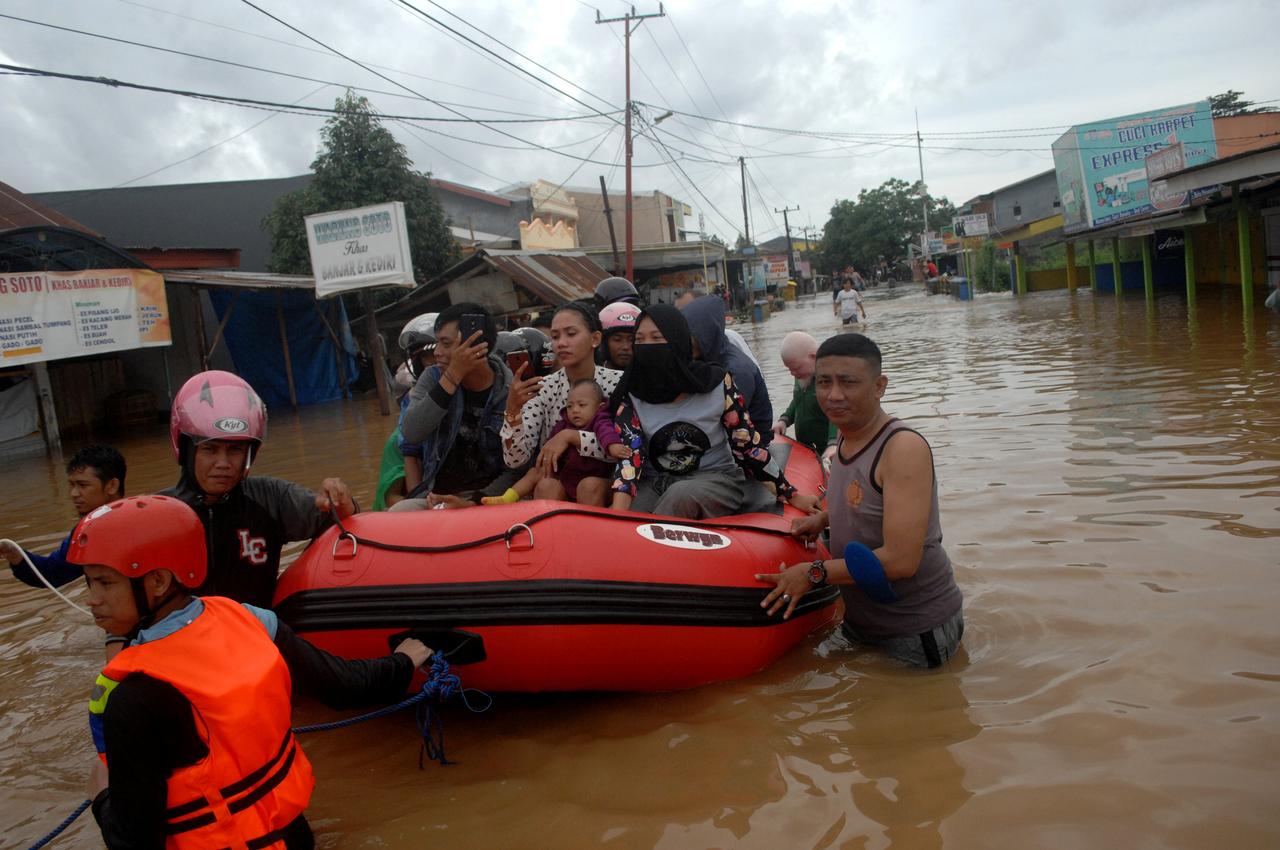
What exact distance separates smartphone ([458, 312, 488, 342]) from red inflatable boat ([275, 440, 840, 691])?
97 centimetres

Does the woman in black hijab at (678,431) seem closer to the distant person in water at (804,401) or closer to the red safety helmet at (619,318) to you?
the red safety helmet at (619,318)

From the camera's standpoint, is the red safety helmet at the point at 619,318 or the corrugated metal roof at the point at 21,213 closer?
the red safety helmet at the point at 619,318

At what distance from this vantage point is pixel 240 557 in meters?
3.11

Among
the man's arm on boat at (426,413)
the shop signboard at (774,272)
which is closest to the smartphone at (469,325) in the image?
the man's arm on boat at (426,413)

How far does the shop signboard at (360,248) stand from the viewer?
13469 mm

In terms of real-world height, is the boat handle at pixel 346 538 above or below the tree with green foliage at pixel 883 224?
below

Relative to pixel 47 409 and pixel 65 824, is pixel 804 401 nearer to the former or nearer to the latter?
pixel 65 824

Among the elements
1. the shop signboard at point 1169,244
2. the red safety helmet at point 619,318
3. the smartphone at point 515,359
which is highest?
the shop signboard at point 1169,244

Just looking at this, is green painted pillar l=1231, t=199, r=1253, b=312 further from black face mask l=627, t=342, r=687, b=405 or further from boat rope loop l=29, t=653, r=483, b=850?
boat rope loop l=29, t=653, r=483, b=850

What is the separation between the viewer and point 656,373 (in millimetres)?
3562

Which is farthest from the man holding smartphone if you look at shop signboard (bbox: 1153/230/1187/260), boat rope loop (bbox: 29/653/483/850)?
shop signboard (bbox: 1153/230/1187/260)

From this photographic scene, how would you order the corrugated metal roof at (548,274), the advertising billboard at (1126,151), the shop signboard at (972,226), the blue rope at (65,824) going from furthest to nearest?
the shop signboard at (972,226)
the advertising billboard at (1126,151)
the corrugated metal roof at (548,274)
the blue rope at (65,824)

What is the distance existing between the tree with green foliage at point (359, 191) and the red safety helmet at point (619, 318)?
16347 millimetres

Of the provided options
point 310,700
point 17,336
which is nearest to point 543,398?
point 310,700
